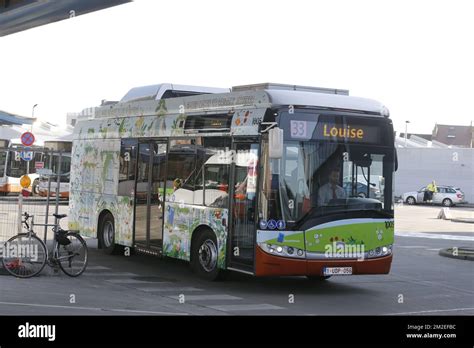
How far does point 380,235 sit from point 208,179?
3.03 m

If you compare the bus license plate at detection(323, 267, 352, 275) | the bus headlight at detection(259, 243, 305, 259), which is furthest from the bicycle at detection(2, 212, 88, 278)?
the bus license plate at detection(323, 267, 352, 275)

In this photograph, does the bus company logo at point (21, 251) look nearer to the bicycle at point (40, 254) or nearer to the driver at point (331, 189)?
the bicycle at point (40, 254)

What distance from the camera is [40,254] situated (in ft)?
44.9

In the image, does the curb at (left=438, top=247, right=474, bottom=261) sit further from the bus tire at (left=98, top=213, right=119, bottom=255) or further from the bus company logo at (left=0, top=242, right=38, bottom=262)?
the bus company logo at (left=0, top=242, right=38, bottom=262)

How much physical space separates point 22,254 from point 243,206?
12.3 ft

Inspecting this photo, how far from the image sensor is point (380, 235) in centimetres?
1348

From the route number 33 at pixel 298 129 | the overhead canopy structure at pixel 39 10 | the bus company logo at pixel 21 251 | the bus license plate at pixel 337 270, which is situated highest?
the overhead canopy structure at pixel 39 10

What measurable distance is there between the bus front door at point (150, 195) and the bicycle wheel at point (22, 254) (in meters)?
2.54

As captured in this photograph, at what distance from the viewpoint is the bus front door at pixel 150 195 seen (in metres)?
15.5

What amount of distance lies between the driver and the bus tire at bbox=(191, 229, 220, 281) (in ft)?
6.69

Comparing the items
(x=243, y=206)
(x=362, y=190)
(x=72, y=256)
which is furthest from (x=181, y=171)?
(x=362, y=190)

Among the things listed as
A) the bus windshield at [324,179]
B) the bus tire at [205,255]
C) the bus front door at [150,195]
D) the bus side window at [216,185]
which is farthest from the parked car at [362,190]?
the bus front door at [150,195]
